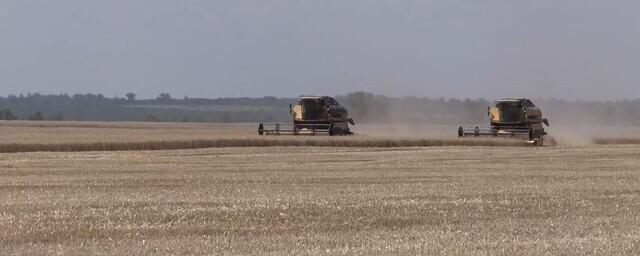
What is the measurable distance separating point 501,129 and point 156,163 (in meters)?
28.9

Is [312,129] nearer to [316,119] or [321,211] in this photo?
[316,119]

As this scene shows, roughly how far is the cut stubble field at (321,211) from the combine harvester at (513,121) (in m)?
28.1

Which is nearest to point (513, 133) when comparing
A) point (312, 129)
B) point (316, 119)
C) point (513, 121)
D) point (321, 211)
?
point (513, 121)

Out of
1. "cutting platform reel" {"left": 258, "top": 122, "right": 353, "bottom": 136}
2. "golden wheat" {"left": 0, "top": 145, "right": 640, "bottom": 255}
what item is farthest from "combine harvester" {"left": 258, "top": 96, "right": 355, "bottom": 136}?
"golden wheat" {"left": 0, "top": 145, "right": 640, "bottom": 255}

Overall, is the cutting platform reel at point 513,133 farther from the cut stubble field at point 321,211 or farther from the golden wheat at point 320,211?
the cut stubble field at point 321,211

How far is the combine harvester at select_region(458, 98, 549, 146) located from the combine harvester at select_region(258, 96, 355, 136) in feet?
24.6

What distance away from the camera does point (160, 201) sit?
18797 millimetres

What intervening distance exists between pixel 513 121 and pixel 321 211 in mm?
44152

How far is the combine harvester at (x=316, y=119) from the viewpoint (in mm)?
63031

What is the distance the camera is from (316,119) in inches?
2516

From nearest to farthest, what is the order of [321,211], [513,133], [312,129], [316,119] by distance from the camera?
[321,211] → [513,133] → [312,129] → [316,119]

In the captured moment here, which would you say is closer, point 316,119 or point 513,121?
point 513,121

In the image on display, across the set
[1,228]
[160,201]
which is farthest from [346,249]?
[160,201]

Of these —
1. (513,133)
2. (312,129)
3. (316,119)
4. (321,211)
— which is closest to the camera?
(321,211)
